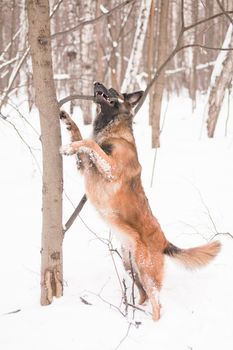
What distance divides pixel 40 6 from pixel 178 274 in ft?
8.30

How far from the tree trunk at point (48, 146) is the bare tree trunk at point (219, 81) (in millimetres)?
5318

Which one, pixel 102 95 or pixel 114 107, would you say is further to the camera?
pixel 114 107

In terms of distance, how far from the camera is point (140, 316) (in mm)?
3188

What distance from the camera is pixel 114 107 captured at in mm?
3729

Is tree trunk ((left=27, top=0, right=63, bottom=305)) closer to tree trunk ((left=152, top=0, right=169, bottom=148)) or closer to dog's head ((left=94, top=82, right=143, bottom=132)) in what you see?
dog's head ((left=94, top=82, right=143, bottom=132))

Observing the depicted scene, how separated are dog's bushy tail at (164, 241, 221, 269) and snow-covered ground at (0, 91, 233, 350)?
0.24 m

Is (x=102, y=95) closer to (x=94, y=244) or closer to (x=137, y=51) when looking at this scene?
(x=94, y=244)

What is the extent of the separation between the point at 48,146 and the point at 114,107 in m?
0.99

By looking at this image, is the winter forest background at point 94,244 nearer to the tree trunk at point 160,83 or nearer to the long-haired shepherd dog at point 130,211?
the tree trunk at point 160,83

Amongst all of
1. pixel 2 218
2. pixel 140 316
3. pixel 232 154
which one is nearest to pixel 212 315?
pixel 140 316

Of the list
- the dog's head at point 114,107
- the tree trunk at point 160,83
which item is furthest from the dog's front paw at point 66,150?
the tree trunk at point 160,83

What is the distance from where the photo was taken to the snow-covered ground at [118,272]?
9.32 ft

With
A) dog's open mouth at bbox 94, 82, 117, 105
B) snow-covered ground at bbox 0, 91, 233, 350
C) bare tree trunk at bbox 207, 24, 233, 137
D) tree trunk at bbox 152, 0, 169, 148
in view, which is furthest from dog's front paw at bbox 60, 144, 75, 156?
bare tree trunk at bbox 207, 24, 233, 137

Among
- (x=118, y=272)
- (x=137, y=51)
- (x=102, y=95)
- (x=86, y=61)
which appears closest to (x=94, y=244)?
(x=118, y=272)
